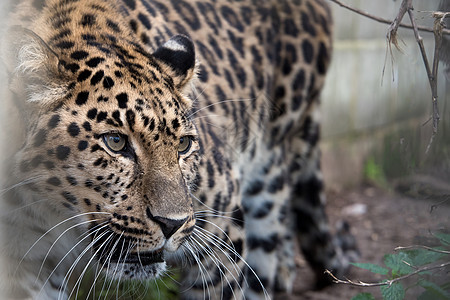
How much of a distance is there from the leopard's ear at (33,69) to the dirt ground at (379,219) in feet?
7.19

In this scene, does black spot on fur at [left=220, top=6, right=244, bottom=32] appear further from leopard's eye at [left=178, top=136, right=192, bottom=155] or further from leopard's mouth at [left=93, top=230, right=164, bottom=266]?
leopard's mouth at [left=93, top=230, right=164, bottom=266]

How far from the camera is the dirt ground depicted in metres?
4.06

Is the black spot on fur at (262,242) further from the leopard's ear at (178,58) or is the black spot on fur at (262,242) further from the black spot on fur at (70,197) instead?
the black spot on fur at (70,197)

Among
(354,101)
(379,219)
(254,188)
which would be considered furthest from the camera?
(354,101)

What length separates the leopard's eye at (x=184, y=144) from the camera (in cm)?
341

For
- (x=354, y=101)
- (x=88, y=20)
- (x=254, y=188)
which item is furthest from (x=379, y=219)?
(x=88, y=20)

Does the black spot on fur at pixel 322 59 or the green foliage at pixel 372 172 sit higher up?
the black spot on fur at pixel 322 59

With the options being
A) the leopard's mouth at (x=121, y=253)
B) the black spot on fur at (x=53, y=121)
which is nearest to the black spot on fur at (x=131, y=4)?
the black spot on fur at (x=53, y=121)

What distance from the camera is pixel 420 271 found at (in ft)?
11.3

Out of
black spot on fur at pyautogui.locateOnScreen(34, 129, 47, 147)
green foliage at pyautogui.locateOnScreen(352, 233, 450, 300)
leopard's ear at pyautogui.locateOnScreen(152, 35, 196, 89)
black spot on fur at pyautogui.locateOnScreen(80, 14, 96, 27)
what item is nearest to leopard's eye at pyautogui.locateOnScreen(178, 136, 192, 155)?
leopard's ear at pyautogui.locateOnScreen(152, 35, 196, 89)

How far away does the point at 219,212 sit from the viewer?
13.9 feet

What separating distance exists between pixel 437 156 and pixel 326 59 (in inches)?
84.8

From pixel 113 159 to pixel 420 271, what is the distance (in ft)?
5.56

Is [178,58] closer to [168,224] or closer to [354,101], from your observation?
[168,224]
